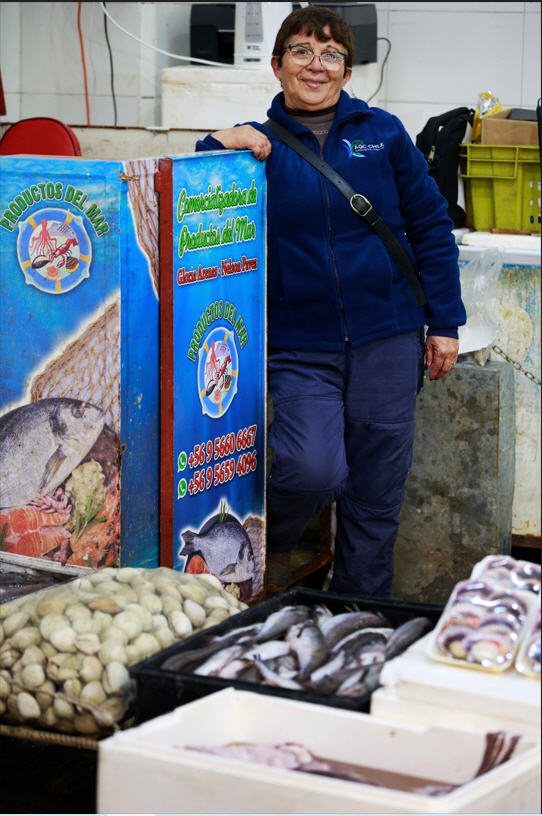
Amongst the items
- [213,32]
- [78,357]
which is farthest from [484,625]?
[213,32]

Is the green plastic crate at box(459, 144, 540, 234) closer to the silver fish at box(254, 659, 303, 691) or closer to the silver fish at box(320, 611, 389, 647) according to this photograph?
the silver fish at box(320, 611, 389, 647)

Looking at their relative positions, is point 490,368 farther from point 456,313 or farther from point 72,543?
point 72,543

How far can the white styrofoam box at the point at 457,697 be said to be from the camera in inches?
83.6

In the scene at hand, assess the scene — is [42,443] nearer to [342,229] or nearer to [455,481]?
[342,229]

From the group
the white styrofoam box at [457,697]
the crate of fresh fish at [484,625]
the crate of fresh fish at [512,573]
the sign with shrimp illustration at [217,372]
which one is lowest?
the white styrofoam box at [457,697]

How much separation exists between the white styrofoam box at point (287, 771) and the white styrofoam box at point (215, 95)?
4.51 m

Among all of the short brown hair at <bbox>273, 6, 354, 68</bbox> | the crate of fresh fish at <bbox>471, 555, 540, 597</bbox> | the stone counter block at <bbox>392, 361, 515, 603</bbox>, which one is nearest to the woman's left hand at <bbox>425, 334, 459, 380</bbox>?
the stone counter block at <bbox>392, 361, 515, 603</bbox>

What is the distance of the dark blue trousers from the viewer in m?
3.82

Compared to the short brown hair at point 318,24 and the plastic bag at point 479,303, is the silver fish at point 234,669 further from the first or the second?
the plastic bag at point 479,303

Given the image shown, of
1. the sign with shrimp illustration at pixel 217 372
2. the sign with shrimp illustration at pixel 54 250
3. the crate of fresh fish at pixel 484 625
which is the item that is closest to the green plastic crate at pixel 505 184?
the sign with shrimp illustration at pixel 217 372

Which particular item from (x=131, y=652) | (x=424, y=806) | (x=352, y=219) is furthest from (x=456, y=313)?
(x=424, y=806)

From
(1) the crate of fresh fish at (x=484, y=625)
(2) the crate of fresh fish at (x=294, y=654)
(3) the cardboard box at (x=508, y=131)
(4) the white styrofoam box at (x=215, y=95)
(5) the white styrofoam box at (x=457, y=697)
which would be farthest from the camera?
(4) the white styrofoam box at (x=215, y=95)

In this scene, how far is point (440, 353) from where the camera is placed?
4.06 meters

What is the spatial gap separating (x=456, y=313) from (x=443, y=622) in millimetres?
1856
